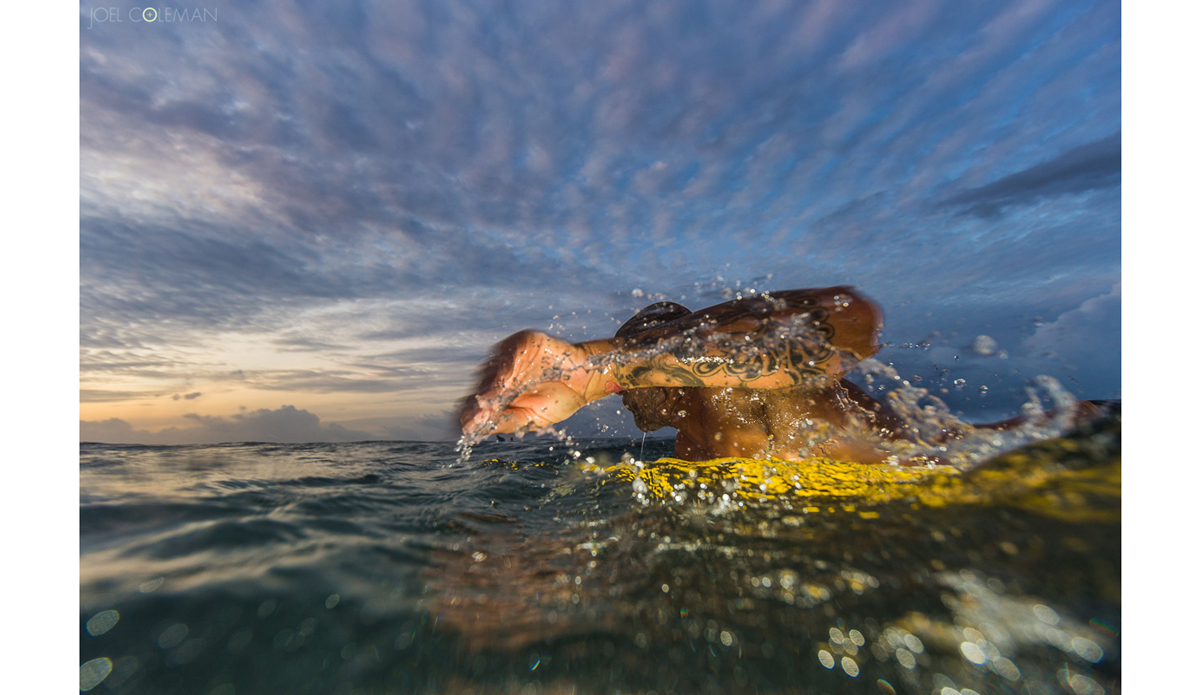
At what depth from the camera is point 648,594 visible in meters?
1.29

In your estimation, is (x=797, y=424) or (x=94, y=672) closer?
(x=94, y=672)

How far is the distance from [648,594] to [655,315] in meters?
2.16

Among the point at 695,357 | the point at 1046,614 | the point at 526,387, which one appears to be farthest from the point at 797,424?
the point at 526,387

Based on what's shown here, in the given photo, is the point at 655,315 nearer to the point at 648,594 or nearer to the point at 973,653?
the point at 648,594

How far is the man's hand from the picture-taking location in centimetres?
230

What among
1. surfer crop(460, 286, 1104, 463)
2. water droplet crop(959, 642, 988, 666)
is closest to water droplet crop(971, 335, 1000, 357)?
surfer crop(460, 286, 1104, 463)

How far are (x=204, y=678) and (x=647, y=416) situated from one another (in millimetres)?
3140

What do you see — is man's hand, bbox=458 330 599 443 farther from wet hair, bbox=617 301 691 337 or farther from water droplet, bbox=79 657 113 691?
water droplet, bbox=79 657 113 691

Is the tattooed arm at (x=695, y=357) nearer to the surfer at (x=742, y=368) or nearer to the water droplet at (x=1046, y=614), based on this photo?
the surfer at (x=742, y=368)

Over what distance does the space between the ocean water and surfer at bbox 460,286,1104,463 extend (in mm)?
728

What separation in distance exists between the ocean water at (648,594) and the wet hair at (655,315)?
4.77 ft

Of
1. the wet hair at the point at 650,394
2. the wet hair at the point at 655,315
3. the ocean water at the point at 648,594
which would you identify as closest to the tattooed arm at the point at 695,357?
the wet hair at the point at 650,394

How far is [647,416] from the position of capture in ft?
12.5
